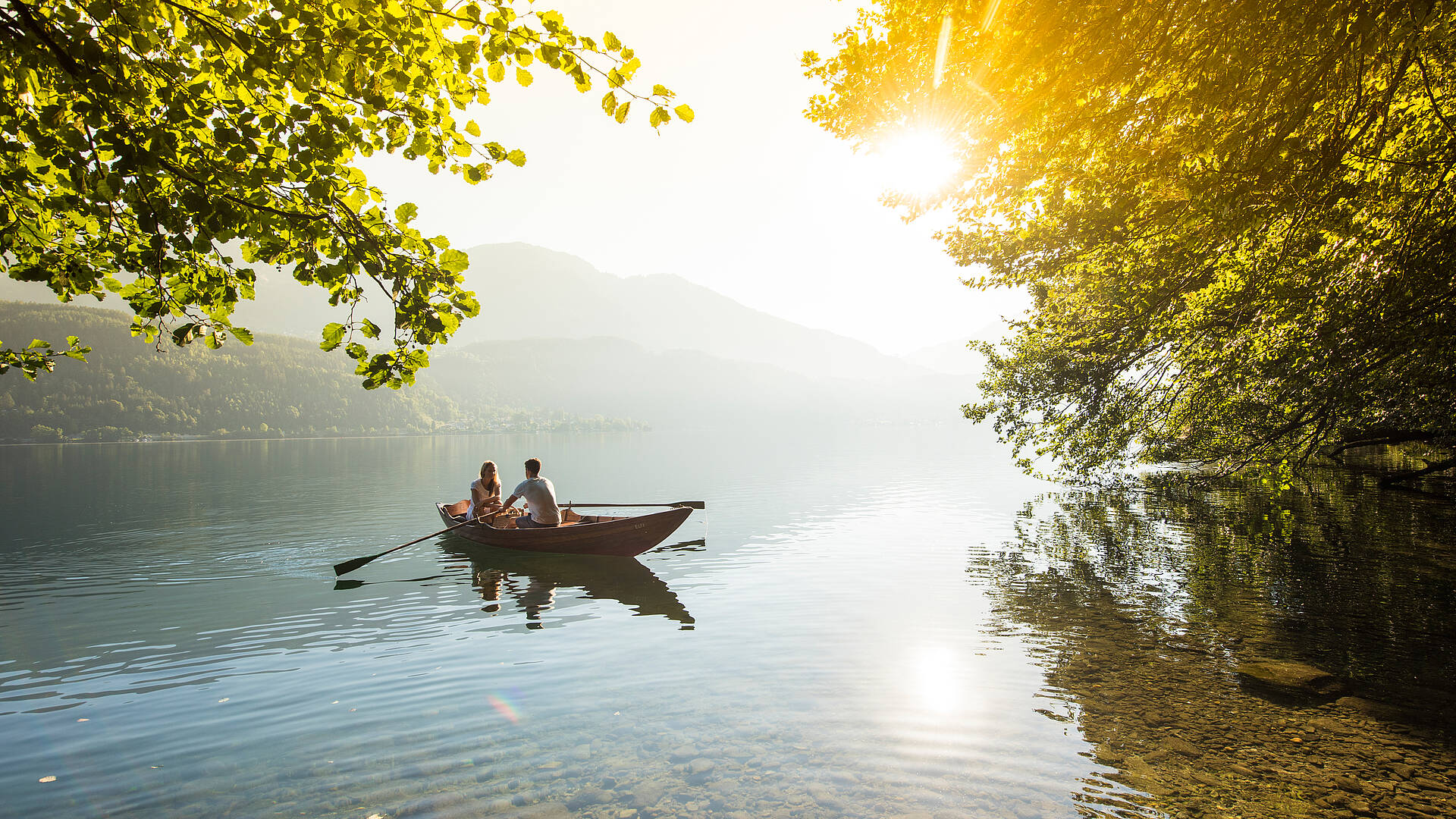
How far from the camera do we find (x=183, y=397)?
15525 cm

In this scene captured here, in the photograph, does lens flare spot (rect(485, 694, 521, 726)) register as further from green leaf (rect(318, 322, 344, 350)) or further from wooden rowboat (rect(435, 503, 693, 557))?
wooden rowboat (rect(435, 503, 693, 557))

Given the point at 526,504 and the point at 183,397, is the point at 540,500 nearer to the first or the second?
the point at 526,504

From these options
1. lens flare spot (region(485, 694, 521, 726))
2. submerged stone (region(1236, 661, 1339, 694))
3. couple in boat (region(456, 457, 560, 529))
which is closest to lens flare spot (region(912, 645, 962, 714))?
submerged stone (region(1236, 661, 1339, 694))

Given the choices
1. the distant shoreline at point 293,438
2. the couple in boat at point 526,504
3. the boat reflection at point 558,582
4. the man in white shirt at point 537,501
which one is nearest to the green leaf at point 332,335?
the boat reflection at point 558,582

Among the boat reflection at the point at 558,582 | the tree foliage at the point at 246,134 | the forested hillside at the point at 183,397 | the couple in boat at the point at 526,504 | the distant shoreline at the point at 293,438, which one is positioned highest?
the forested hillside at the point at 183,397

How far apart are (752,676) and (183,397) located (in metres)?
189

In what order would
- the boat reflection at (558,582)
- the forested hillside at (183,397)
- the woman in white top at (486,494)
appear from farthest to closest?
the forested hillside at (183,397) < the woman in white top at (486,494) < the boat reflection at (558,582)

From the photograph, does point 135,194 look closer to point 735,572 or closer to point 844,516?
point 735,572

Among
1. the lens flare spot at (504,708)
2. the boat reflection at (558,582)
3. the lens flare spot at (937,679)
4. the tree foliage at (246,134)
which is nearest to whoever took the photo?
the tree foliage at (246,134)

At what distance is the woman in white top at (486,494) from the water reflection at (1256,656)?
13328 millimetres

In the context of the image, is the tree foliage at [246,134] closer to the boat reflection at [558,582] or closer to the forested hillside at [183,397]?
the boat reflection at [558,582]

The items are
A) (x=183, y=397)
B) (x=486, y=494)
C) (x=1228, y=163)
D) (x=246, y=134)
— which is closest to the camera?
(x=246, y=134)

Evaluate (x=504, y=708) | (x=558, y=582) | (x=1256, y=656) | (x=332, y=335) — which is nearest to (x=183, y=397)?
(x=558, y=582)

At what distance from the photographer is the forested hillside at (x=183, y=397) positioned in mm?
134250
